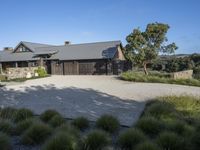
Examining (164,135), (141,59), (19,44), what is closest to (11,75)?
(19,44)

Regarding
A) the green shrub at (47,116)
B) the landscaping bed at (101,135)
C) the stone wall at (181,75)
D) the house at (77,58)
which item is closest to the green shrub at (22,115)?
the landscaping bed at (101,135)

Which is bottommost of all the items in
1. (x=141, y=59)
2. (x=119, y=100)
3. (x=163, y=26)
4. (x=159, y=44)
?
(x=119, y=100)

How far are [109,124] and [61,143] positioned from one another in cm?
185

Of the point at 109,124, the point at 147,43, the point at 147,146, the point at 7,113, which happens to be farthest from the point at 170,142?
the point at 147,43

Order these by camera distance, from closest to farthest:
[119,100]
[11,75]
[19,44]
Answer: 1. [119,100]
2. [11,75]
3. [19,44]

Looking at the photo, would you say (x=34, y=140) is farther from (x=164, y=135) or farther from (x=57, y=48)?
(x=57, y=48)

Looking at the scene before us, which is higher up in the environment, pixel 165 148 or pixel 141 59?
pixel 141 59

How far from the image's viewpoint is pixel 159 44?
25578mm

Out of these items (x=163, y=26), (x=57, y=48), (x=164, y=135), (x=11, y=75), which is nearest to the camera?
(x=164, y=135)

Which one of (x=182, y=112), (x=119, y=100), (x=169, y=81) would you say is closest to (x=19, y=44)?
(x=169, y=81)

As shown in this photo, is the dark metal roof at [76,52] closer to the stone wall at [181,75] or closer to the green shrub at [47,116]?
the stone wall at [181,75]

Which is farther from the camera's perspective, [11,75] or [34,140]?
[11,75]

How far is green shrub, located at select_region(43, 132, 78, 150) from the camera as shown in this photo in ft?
15.8

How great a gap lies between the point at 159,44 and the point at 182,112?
18.2 m
